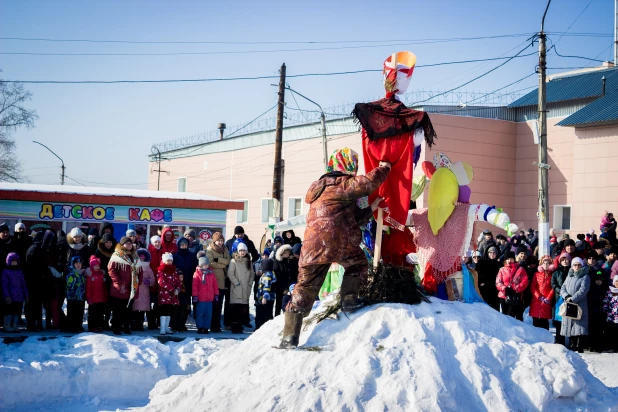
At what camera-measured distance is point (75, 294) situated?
1240 centimetres

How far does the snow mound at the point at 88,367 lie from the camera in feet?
29.4

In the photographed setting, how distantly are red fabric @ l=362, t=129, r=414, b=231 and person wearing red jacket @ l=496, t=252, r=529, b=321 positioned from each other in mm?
6559

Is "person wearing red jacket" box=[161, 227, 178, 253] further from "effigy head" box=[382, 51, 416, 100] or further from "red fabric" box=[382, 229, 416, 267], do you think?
"effigy head" box=[382, 51, 416, 100]

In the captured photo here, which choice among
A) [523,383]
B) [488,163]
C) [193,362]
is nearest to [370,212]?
[523,383]

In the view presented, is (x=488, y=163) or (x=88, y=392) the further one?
(x=488, y=163)

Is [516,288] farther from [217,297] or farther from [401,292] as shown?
[401,292]

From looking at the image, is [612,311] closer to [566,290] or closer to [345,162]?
[566,290]

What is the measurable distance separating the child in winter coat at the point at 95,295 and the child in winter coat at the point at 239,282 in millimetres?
2262

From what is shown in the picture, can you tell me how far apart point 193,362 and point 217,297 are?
325 centimetres

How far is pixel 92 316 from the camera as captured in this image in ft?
40.9

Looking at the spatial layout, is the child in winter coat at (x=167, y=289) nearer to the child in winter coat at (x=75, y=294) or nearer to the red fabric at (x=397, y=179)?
the child in winter coat at (x=75, y=294)

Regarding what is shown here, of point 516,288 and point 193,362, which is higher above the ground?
point 516,288

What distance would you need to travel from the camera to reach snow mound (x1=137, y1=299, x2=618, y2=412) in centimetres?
603

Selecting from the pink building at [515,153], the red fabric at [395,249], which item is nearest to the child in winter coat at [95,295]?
the red fabric at [395,249]
